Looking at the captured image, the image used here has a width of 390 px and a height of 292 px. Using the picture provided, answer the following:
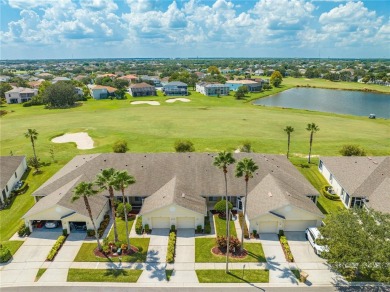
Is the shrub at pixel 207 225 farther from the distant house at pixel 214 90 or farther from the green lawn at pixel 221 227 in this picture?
the distant house at pixel 214 90

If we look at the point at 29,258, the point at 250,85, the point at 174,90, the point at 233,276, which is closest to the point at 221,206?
the point at 233,276

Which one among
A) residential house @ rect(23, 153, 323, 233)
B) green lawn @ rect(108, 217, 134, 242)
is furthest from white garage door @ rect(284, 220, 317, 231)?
green lawn @ rect(108, 217, 134, 242)

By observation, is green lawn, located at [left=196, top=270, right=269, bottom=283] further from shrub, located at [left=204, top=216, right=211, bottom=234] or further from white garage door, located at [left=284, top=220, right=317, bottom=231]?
white garage door, located at [left=284, top=220, right=317, bottom=231]

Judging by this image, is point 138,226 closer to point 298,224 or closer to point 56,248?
point 56,248

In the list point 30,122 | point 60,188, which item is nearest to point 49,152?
point 60,188

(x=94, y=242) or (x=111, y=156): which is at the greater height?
(x=111, y=156)

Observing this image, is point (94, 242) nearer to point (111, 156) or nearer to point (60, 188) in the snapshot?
point (60, 188)
